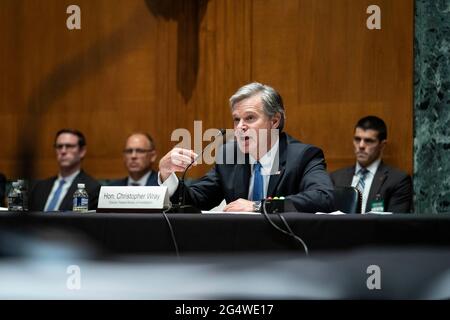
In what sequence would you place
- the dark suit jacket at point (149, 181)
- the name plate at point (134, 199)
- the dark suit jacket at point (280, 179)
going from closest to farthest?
the name plate at point (134, 199) < the dark suit jacket at point (280, 179) < the dark suit jacket at point (149, 181)

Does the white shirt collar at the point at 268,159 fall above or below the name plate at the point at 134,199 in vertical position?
above

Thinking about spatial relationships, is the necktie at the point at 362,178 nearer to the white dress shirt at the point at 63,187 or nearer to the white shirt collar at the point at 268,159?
the white shirt collar at the point at 268,159

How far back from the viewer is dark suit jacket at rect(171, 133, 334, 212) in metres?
3.18

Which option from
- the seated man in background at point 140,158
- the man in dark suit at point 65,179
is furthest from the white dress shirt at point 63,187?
the seated man in background at point 140,158

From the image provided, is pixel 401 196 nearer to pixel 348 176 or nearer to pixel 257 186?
pixel 348 176

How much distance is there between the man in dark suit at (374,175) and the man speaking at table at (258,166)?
1.52 m

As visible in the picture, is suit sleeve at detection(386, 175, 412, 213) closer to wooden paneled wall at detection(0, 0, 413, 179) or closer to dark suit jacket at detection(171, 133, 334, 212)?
wooden paneled wall at detection(0, 0, 413, 179)

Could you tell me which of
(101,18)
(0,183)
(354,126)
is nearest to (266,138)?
(354,126)

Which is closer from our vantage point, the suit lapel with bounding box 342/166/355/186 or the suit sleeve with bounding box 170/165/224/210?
the suit sleeve with bounding box 170/165/224/210

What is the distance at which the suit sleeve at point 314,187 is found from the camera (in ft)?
9.27

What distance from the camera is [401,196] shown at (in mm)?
4680

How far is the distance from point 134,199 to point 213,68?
3044 millimetres

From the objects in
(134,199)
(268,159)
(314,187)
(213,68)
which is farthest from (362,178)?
(134,199)

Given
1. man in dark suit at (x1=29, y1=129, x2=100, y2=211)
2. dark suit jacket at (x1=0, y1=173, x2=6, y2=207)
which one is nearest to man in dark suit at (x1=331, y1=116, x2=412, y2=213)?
man in dark suit at (x1=29, y1=129, x2=100, y2=211)
